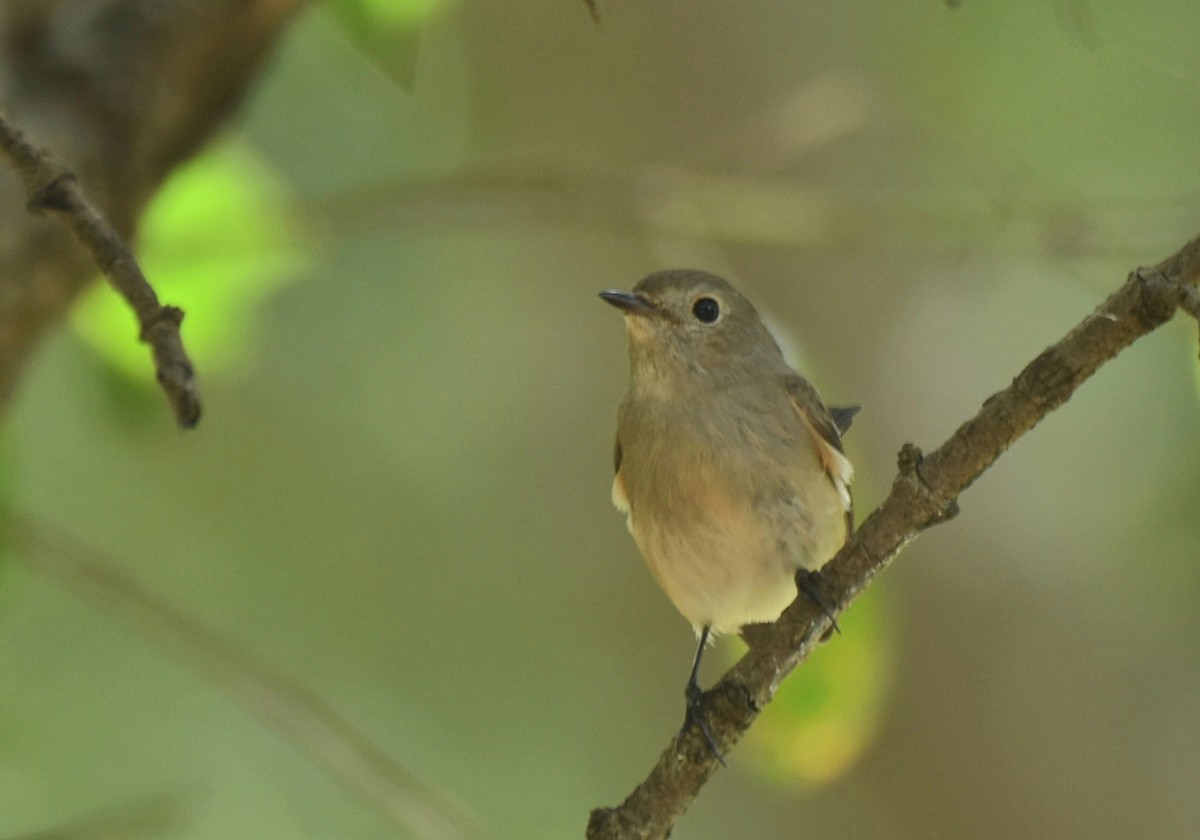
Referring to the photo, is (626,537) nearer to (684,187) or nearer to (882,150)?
(882,150)

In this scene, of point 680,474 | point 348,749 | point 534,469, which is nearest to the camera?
point 348,749

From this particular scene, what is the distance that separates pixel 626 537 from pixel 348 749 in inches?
186

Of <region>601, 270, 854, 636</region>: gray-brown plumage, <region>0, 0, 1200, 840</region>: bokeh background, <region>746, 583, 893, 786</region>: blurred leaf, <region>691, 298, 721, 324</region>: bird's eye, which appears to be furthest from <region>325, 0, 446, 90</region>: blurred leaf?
<region>0, 0, 1200, 840</region>: bokeh background

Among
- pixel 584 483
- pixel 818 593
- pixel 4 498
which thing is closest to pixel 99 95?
pixel 4 498

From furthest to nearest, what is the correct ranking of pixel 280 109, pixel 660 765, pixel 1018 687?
1. pixel 1018 687
2. pixel 280 109
3. pixel 660 765

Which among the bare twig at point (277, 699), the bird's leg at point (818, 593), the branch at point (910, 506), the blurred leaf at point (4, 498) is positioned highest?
the blurred leaf at point (4, 498)

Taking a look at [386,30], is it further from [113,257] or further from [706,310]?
[706,310]

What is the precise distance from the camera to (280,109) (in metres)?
5.96

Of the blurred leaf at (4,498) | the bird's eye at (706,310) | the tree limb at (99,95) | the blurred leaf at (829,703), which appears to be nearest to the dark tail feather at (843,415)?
the bird's eye at (706,310)

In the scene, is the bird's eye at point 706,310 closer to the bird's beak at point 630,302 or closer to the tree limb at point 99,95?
the bird's beak at point 630,302

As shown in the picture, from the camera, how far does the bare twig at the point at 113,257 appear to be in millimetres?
1455

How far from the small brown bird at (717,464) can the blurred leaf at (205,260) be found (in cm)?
90

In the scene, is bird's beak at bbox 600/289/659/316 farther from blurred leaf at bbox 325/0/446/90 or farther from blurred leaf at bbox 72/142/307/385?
blurred leaf at bbox 325/0/446/90

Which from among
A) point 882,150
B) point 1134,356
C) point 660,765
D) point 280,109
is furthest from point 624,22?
point 660,765
